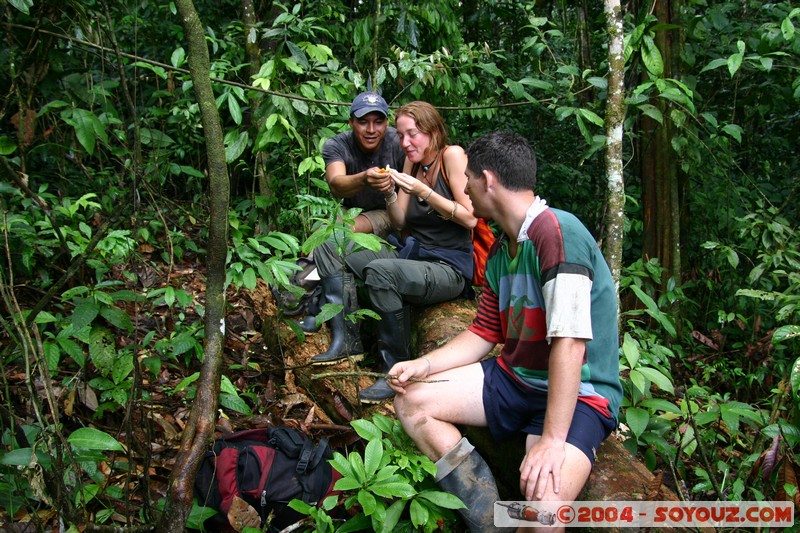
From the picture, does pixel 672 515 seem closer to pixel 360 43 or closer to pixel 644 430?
pixel 644 430

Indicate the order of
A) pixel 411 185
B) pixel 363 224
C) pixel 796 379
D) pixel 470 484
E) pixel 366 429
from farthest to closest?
1. pixel 363 224
2. pixel 411 185
3. pixel 796 379
4. pixel 366 429
5. pixel 470 484

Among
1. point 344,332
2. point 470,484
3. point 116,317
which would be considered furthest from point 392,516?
point 344,332

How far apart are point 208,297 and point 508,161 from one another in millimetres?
1367

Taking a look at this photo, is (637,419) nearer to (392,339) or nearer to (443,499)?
(443,499)

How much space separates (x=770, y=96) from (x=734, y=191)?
0.96 meters

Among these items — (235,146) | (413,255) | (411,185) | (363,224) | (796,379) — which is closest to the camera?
(796,379)

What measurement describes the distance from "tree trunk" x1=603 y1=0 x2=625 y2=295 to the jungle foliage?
4.6 inches

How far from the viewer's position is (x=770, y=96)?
5.60 meters

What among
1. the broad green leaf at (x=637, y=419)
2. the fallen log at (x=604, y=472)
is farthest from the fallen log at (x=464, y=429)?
the broad green leaf at (x=637, y=419)

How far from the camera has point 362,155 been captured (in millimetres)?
4398

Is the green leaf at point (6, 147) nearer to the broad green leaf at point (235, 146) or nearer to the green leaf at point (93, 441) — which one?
the green leaf at point (93, 441)

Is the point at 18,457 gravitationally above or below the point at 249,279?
below

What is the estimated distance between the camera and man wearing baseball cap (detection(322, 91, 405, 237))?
4.09m

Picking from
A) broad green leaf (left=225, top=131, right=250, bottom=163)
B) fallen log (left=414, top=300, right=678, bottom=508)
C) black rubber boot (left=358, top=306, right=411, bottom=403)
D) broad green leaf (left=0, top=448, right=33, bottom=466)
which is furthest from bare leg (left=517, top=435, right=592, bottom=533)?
broad green leaf (left=225, top=131, right=250, bottom=163)
